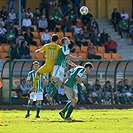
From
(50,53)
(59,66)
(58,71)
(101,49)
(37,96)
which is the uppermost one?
(50,53)

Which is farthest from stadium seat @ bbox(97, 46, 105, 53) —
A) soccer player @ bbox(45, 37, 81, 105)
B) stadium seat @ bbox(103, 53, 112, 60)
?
soccer player @ bbox(45, 37, 81, 105)

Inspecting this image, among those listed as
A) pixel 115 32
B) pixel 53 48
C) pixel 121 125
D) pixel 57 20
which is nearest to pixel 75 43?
pixel 57 20

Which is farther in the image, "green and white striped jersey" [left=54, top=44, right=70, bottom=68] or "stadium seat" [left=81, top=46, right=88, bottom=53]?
"stadium seat" [left=81, top=46, right=88, bottom=53]

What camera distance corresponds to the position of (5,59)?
32125 mm

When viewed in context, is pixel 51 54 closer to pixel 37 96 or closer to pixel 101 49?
pixel 37 96

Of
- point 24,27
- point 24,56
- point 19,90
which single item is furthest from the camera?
point 24,27

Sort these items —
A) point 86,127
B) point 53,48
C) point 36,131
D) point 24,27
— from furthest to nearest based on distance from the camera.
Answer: point 24,27, point 53,48, point 86,127, point 36,131

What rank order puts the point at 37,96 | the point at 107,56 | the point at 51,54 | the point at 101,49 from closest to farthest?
the point at 51,54 → the point at 37,96 → the point at 107,56 → the point at 101,49

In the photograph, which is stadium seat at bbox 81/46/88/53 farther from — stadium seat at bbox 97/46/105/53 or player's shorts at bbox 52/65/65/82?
player's shorts at bbox 52/65/65/82

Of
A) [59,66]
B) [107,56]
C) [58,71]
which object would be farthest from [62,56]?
[107,56]

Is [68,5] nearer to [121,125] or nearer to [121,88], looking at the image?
[121,88]

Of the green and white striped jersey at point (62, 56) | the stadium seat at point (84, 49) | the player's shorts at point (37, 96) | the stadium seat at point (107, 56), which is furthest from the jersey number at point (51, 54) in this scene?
the stadium seat at point (107, 56)

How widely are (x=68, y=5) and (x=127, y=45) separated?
421 centimetres

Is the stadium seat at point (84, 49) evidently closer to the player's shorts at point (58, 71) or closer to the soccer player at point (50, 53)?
the soccer player at point (50, 53)
